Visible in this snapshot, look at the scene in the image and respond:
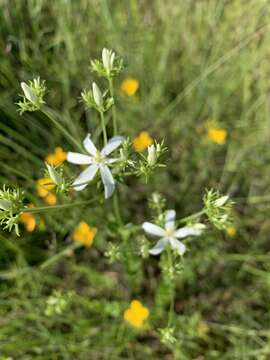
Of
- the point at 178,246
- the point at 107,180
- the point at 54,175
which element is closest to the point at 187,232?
the point at 178,246

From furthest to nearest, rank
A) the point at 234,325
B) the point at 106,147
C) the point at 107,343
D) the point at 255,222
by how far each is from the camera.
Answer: the point at 255,222, the point at 234,325, the point at 107,343, the point at 106,147

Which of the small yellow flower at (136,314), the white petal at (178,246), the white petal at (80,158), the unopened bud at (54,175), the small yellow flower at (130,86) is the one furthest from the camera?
the small yellow flower at (130,86)

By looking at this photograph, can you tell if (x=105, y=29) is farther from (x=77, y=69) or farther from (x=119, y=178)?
(x=119, y=178)

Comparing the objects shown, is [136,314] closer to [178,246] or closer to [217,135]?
[178,246]

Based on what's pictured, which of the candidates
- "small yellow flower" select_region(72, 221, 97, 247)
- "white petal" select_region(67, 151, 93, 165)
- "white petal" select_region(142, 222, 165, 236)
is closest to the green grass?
"small yellow flower" select_region(72, 221, 97, 247)

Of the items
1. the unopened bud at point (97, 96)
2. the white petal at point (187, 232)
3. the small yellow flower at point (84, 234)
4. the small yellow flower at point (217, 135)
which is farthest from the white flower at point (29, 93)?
the small yellow flower at point (217, 135)

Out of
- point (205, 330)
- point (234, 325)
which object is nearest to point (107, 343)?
point (205, 330)

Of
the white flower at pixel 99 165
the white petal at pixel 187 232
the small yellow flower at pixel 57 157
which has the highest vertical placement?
the small yellow flower at pixel 57 157

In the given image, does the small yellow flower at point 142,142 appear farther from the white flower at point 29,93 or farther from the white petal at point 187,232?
the white flower at point 29,93
